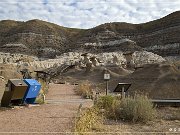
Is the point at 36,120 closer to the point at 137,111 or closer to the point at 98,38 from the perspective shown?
the point at 137,111

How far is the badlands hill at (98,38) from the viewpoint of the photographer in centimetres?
10238

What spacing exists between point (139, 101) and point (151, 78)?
16.5m

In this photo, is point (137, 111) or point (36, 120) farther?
point (137, 111)

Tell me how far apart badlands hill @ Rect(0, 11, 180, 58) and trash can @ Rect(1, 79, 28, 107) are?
251ft

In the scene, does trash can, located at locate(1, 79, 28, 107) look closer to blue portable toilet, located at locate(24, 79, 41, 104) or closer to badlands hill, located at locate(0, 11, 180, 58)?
blue portable toilet, located at locate(24, 79, 41, 104)

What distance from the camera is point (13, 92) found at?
52.4 ft

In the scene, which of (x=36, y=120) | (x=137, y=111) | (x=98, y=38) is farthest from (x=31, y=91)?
(x=98, y=38)

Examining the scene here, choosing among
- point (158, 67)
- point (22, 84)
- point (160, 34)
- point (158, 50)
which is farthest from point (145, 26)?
point (22, 84)

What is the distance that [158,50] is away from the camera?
98562 millimetres

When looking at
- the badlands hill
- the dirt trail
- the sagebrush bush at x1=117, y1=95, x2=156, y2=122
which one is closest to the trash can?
the dirt trail

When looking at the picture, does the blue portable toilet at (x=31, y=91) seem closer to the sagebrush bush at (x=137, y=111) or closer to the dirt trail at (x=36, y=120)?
the dirt trail at (x=36, y=120)

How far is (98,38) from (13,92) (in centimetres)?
10041

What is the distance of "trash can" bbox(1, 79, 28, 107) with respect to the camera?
52.3ft

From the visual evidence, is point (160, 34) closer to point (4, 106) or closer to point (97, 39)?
→ point (97, 39)
